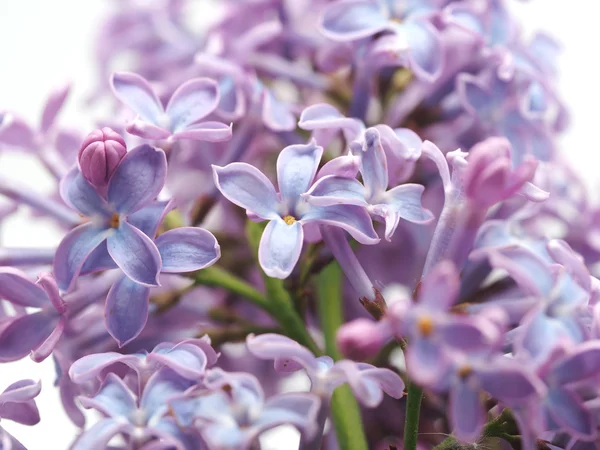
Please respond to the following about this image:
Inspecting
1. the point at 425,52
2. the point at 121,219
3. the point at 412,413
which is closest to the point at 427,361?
the point at 412,413

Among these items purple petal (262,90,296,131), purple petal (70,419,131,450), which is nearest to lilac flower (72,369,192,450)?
purple petal (70,419,131,450)

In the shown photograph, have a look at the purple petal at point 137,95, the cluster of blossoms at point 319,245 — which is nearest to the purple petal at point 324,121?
the cluster of blossoms at point 319,245

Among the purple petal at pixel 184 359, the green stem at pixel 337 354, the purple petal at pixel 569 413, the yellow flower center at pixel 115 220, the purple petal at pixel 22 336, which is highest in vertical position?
the yellow flower center at pixel 115 220

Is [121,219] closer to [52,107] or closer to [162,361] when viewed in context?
[162,361]

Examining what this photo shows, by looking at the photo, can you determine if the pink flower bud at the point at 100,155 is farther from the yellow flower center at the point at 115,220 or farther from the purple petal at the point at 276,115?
the purple petal at the point at 276,115

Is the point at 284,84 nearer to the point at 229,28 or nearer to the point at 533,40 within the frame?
the point at 229,28

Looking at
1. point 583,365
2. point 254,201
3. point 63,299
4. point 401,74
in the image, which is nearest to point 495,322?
point 583,365
